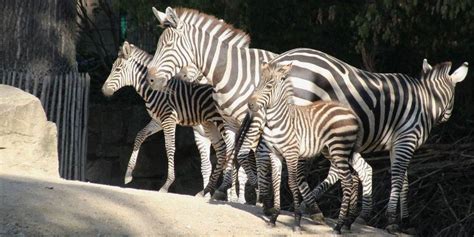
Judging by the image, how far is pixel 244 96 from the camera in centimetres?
1047

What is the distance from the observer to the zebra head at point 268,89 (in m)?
9.24

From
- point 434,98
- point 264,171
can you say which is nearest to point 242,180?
point 264,171

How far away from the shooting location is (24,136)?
984 cm

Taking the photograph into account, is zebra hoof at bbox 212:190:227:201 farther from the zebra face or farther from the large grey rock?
the zebra face

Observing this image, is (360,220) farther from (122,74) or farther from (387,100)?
(122,74)

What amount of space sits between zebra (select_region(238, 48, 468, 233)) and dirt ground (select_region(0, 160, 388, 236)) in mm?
1115

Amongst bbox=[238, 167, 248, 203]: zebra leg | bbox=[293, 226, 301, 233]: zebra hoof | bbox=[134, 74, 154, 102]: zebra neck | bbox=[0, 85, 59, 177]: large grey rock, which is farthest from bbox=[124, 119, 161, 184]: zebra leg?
bbox=[293, 226, 301, 233]: zebra hoof

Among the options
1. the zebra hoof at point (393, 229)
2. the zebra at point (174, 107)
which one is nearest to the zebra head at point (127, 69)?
the zebra at point (174, 107)

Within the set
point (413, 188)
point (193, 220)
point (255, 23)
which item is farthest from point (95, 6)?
point (193, 220)

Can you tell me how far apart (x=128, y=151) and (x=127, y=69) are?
3.64 m

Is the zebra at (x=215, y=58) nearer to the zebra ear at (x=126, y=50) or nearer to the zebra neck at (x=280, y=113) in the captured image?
the zebra neck at (x=280, y=113)

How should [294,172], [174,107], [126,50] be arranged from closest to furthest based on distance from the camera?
[294,172]
[174,107]
[126,50]

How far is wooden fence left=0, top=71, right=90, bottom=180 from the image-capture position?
13.0m

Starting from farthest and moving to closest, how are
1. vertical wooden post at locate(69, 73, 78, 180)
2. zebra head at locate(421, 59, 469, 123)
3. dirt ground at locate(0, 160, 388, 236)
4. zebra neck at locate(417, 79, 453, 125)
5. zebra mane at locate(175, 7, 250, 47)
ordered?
1. vertical wooden post at locate(69, 73, 78, 180)
2. zebra head at locate(421, 59, 469, 123)
3. zebra neck at locate(417, 79, 453, 125)
4. zebra mane at locate(175, 7, 250, 47)
5. dirt ground at locate(0, 160, 388, 236)
